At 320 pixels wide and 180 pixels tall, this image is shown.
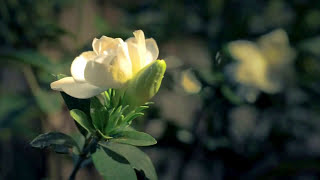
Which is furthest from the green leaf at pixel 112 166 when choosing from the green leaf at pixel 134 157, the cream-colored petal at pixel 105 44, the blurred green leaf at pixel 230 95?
the blurred green leaf at pixel 230 95

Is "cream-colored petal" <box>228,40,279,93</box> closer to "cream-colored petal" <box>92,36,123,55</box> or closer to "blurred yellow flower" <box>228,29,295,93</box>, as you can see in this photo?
"blurred yellow flower" <box>228,29,295,93</box>

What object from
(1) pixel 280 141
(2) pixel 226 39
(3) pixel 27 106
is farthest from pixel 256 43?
(3) pixel 27 106

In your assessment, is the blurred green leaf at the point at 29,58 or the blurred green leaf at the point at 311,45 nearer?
the blurred green leaf at the point at 29,58

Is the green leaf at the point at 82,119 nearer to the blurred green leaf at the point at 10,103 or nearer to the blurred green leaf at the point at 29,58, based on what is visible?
the blurred green leaf at the point at 29,58

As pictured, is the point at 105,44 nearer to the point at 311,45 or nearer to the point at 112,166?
the point at 112,166

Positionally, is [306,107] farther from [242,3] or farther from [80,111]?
[80,111]

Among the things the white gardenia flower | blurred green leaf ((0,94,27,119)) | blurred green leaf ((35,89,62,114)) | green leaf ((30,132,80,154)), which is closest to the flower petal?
the white gardenia flower
